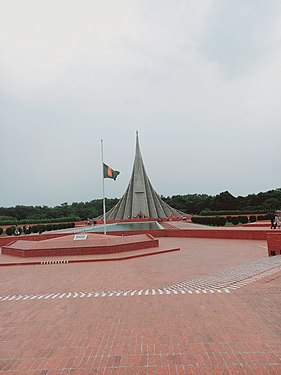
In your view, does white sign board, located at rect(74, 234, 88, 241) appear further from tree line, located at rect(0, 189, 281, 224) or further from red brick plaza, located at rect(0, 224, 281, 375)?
tree line, located at rect(0, 189, 281, 224)

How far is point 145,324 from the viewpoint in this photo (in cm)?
277

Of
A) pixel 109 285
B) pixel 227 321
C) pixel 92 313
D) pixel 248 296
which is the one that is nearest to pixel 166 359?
pixel 227 321

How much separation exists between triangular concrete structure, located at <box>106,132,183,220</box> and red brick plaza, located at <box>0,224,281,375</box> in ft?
79.6

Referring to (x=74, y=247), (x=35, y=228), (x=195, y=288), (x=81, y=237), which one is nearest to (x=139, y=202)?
(x=35, y=228)

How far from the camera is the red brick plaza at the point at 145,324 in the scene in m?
2.04

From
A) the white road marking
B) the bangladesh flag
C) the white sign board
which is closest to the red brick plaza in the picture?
the white road marking

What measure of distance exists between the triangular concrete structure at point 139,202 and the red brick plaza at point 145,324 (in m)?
24.3

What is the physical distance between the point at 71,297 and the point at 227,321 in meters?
2.23

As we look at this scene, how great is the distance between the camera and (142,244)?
29.8 feet

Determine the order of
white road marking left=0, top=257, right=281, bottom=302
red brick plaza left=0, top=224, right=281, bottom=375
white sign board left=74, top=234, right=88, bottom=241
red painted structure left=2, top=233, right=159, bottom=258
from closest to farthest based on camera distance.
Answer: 1. red brick plaza left=0, top=224, right=281, bottom=375
2. white road marking left=0, top=257, right=281, bottom=302
3. red painted structure left=2, top=233, right=159, bottom=258
4. white sign board left=74, top=234, right=88, bottom=241

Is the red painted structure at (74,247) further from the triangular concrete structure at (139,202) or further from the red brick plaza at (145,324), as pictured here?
the triangular concrete structure at (139,202)

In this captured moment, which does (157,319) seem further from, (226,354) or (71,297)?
(71,297)

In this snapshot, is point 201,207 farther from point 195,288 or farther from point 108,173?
point 195,288

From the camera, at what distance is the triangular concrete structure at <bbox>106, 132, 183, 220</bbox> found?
29.9 metres
